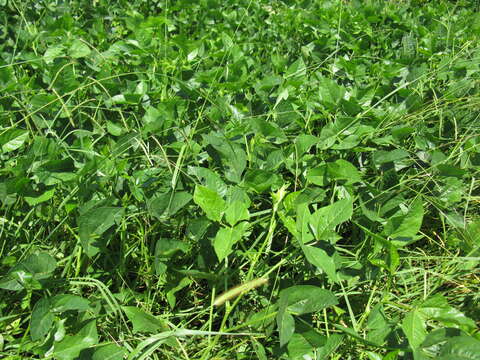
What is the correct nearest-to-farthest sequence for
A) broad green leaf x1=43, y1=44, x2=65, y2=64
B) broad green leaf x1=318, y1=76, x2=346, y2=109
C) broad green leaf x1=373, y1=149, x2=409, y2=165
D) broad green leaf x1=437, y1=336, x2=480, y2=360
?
broad green leaf x1=437, y1=336, x2=480, y2=360 → broad green leaf x1=373, y1=149, x2=409, y2=165 → broad green leaf x1=318, y1=76, x2=346, y2=109 → broad green leaf x1=43, y1=44, x2=65, y2=64

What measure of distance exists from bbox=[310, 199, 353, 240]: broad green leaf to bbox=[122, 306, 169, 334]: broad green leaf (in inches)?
16.3

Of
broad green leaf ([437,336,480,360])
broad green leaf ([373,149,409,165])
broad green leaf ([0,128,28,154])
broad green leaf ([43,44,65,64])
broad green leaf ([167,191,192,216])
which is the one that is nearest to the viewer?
broad green leaf ([437,336,480,360])

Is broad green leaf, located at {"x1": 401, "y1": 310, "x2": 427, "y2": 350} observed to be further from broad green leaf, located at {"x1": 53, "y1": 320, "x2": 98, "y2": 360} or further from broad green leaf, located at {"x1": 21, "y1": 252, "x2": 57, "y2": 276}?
broad green leaf, located at {"x1": 21, "y1": 252, "x2": 57, "y2": 276}

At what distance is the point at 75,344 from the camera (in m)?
1.00

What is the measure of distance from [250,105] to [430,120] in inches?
26.2

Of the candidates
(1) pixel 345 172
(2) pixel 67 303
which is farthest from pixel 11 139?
(1) pixel 345 172

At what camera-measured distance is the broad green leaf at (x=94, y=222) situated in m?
1.09

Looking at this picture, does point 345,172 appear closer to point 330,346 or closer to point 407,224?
point 407,224

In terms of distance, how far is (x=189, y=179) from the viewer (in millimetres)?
1271

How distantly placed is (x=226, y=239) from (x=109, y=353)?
34 cm

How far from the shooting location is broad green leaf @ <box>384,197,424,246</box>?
1157 millimetres

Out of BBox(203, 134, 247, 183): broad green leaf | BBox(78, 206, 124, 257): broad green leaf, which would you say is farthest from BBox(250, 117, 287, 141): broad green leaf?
BBox(78, 206, 124, 257): broad green leaf

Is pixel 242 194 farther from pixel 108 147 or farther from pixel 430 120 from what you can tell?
pixel 430 120

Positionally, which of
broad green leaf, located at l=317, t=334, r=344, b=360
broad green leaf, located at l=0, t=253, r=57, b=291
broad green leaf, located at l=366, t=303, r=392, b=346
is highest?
broad green leaf, located at l=0, t=253, r=57, b=291
